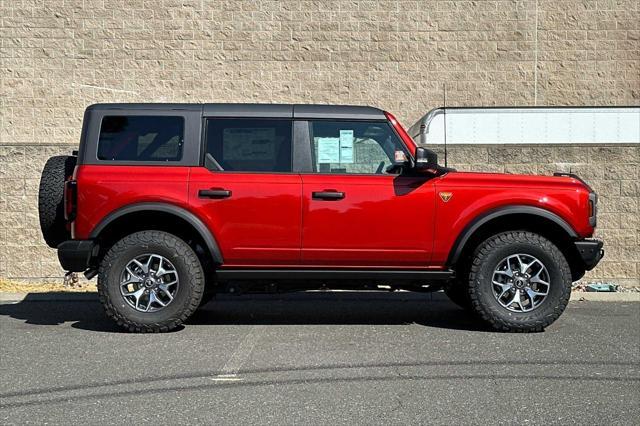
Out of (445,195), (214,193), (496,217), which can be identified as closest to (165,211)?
(214,193)

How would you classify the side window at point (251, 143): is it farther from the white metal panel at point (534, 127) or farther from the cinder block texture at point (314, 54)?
the cinder block texture at point (314, 54)

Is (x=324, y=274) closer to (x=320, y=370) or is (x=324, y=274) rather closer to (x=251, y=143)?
(x=251, y=143)

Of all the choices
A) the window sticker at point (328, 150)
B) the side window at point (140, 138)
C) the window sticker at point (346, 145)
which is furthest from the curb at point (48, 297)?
the window sticker at point (346, 145)

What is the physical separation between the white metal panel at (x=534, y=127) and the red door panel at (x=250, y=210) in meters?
4.35

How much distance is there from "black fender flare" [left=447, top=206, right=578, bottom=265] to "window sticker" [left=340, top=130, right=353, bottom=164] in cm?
118

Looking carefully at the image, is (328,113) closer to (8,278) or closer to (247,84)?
(8,278)

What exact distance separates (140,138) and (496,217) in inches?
125

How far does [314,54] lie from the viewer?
15.8 m

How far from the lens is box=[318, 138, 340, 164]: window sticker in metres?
7.95

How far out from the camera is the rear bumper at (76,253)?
768 cm

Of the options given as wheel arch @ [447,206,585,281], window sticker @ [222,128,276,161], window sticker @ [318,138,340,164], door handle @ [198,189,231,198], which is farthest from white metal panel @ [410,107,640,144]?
door handle @ [198,189,231,198]

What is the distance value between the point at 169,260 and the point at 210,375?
1.87 meters

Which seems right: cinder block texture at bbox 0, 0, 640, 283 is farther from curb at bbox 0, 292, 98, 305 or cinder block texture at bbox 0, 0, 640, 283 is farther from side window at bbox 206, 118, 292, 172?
side window at bbox 206, 118, 292, 172

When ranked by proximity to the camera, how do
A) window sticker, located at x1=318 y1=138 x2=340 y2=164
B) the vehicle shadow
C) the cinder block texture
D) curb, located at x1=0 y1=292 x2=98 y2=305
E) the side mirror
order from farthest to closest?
the cinder block texture → curb, located at x1=0 y1=292 x2=98 y2=305 → the vehicle shadow → window sticker, located at x1=318 y1=138 x2=340 y2=164 → the side mirror
